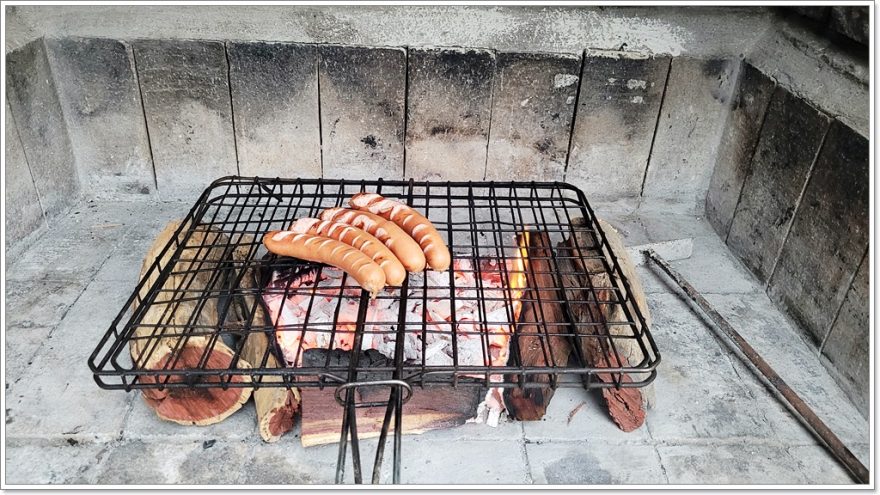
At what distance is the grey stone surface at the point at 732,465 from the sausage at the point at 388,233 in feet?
4.05

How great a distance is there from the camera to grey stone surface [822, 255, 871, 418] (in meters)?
2.75

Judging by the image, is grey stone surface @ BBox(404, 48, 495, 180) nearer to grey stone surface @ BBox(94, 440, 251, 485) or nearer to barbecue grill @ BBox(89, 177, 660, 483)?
barbecue grill @ BBox(89, 177, 660, 483)

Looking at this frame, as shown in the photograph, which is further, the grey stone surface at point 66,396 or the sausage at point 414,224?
the sausage at point 414,224

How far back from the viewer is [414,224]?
285 cm

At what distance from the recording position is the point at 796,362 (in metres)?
3.08

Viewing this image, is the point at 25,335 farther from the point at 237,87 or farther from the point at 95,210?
the point at 237,87

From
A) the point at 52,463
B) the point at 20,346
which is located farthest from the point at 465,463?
the point at 20,346

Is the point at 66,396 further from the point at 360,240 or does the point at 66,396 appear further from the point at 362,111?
the point at 362,111

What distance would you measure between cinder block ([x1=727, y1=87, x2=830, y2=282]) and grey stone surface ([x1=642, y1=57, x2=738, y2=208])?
0.45m

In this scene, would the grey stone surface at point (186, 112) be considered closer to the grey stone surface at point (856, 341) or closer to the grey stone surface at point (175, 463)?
the grey stone surface at point (175, 463)

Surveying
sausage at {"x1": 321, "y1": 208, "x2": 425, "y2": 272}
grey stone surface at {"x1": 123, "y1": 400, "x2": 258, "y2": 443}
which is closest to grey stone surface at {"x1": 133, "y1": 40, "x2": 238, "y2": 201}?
sausage at {"x1": 321, "y1": 208, "x2": 425, "y2": 272}

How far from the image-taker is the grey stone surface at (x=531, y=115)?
391cm

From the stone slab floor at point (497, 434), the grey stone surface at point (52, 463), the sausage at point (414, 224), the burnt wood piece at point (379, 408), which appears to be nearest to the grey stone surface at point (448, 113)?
the sausage at point (414, 224)

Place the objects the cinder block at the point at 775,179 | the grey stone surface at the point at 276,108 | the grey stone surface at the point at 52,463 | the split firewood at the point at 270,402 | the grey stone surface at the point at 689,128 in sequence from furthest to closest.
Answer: the grey stone surface at the point at 689,128
the grey stone surface at the point at 276,108
the cinder block at the point at 775,179
the split firewood at the point at 270,402
the grey stone surface at the point at 52,463
